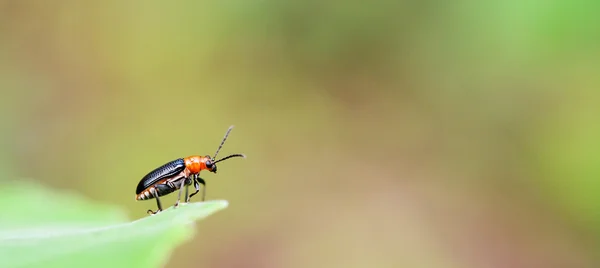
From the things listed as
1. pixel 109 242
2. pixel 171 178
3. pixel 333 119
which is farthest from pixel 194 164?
→ pixel 333 119

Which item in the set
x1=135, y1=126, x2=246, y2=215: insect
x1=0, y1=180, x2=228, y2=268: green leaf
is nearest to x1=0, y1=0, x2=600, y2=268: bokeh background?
x1=135, y1=126, x2=246, y2=215: insect

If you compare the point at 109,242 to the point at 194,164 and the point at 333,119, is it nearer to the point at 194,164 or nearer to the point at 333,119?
the point at 194,164

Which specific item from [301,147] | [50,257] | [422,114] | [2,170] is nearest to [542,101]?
[422,114]

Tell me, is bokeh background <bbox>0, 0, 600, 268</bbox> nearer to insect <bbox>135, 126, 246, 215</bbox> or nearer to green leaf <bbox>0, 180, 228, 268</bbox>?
insect <bbox>135, 126, 246, 215</bbox>

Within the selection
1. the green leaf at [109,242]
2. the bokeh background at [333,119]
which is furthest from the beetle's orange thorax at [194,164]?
the bokeh background at [333,119]

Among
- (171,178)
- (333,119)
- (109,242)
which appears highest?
(333,119)

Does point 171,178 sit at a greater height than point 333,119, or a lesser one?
lesser
